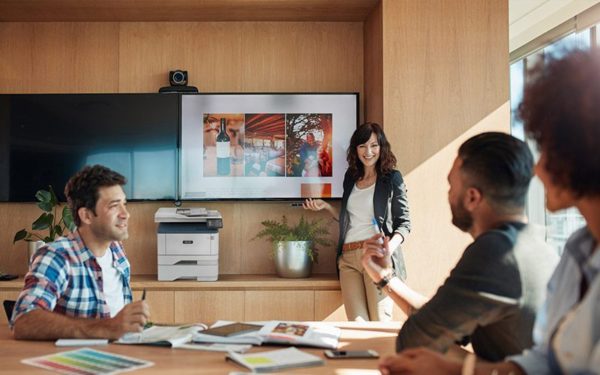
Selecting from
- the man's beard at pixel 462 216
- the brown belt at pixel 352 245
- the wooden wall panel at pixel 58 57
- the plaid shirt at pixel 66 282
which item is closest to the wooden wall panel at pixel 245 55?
the wooden wall panel at pixel 58 57

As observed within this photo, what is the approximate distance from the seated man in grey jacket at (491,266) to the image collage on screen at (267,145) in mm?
2941

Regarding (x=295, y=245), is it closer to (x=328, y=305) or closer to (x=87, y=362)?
(x=328, y=305)

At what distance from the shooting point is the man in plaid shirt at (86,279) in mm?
2020

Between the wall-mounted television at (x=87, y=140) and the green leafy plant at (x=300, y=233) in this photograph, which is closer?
the green leafy plant at (x=300, y=233)

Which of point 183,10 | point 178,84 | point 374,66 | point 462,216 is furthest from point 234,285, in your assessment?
point 462,216

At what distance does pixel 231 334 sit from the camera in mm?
2035

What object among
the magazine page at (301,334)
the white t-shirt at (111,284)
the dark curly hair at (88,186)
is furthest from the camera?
the dark curly hair at (88,186)

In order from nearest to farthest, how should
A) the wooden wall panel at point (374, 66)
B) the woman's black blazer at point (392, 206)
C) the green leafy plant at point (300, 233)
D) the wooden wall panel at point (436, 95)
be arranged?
the woman's black blazer at point (392, 206) → the wooden wall panel at point (436, 95) → the wooden wall panel at point (374, 66) → the green leafy plant at point (300, 233)

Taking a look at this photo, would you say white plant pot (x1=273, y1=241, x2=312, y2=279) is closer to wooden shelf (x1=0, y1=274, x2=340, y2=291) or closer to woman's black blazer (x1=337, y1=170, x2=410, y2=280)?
wooden shelf (x1=0, y1=274, x2=340, y2=291)

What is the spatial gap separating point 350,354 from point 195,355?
430 mm

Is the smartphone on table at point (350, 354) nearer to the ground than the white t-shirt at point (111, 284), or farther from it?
nearer to the ground

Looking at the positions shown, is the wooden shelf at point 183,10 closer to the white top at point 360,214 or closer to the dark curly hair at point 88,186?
the white top at point 360,214

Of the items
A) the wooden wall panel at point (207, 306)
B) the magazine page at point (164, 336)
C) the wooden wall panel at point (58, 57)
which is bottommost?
the wooden wall panel at point (207, 306)

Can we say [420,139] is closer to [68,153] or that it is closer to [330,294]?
[330,294]
